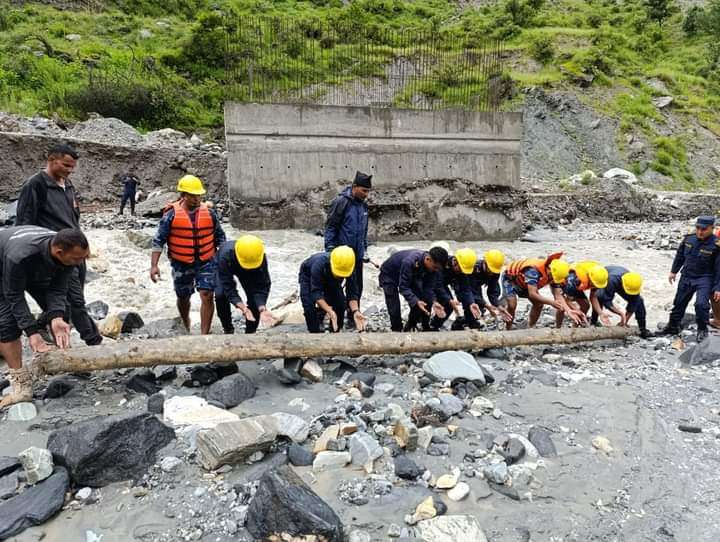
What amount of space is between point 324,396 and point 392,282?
1933mm

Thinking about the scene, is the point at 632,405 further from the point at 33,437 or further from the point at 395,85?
the point at 395,85

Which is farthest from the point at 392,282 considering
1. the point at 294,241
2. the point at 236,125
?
the point at 236,125

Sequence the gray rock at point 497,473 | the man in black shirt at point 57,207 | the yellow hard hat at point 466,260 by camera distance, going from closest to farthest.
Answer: the gray rock at point 497,473 < the man in black shirt at point 57,207 < the yellow hard hat at point 466,260

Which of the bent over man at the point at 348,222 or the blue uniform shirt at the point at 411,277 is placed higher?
the bent over man at the point at 348,222

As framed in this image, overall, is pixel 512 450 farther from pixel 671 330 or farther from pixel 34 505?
pixel 671 330

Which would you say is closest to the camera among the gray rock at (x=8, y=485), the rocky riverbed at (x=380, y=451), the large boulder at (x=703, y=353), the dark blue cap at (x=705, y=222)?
the rocky riverbed at (x=380, y=451)

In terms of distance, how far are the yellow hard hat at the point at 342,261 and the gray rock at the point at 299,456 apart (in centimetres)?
200

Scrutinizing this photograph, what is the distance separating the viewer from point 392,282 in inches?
215

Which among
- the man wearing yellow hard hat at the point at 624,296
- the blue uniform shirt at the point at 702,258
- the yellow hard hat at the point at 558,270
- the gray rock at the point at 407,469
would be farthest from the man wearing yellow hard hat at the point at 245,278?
the blue uniform shirt at the point at 702,258

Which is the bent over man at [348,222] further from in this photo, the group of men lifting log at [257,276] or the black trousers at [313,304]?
the black trousers at [313,304]

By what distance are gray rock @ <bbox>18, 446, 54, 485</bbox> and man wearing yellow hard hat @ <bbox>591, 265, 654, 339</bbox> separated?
577 centimetres

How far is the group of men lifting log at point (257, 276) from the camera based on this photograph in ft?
11.3

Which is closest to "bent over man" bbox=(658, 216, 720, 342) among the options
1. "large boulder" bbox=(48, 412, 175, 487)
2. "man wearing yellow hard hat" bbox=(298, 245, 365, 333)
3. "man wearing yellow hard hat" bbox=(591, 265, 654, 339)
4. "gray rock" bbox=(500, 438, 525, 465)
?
"man wearing yellow hard hat" bbox=(591, 265, 654, 339)

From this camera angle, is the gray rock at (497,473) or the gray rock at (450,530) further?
the gray rock at (497,473)
